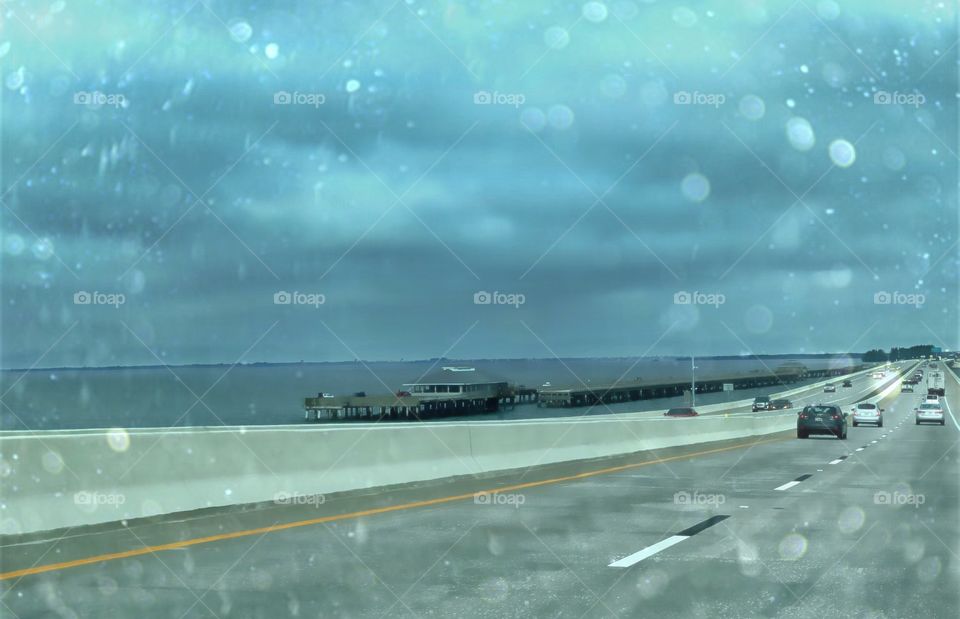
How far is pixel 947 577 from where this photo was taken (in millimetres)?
8555

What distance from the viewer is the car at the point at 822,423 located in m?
36.6

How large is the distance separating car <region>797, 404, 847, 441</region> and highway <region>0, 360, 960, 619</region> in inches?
843

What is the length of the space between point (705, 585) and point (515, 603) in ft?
5.46

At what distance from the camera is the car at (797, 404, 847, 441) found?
36594 millimetres

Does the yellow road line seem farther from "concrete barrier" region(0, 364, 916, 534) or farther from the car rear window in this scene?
the car rear window

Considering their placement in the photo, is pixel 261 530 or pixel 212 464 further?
pixel 212 464

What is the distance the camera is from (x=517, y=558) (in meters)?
9.31

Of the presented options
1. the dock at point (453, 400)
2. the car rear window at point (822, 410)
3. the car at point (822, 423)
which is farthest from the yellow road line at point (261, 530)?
the dock at point (453, 400)

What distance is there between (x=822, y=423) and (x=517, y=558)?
98.0 ft

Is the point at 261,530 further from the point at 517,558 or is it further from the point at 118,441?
the point at 517,558

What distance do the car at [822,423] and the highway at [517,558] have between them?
2141 cm

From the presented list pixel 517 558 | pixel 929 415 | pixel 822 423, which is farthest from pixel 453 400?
pixel 517 558

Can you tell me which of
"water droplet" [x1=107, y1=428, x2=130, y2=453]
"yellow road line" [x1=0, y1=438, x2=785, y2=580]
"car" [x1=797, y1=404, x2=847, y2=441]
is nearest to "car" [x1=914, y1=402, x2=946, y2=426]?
"car" [x1=797, y1=404, x2=847, y2=441]

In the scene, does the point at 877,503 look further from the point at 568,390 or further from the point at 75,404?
the point at 75,404
